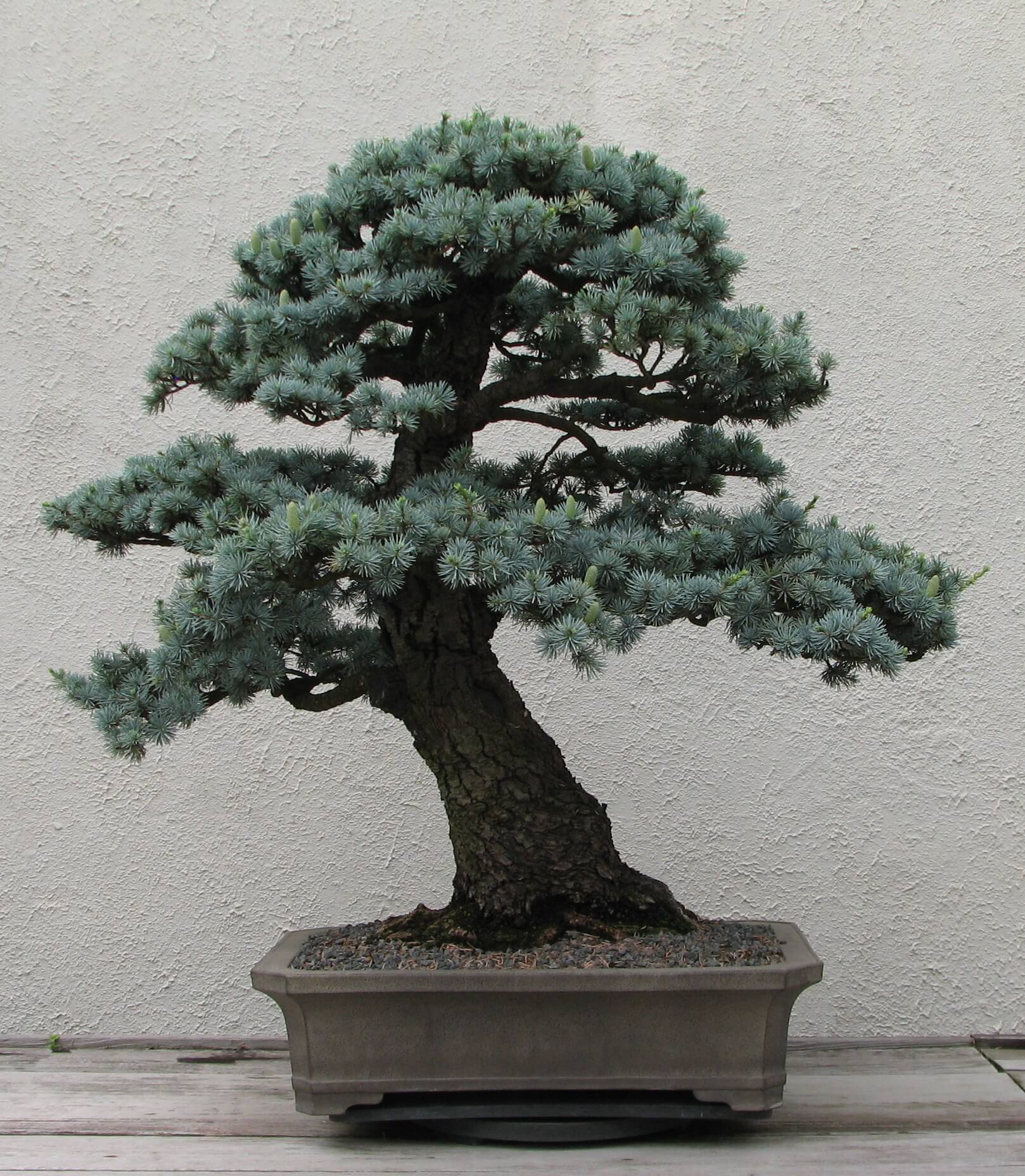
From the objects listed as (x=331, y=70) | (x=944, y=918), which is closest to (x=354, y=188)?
(x=331, y=70)

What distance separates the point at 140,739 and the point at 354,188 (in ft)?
2.06

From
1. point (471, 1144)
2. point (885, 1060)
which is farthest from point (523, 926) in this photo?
point (885, 1060)

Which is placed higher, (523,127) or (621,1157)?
(523,127)

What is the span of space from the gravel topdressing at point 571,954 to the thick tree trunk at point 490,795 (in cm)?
4

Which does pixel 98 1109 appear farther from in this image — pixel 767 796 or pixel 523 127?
pixel 523 127

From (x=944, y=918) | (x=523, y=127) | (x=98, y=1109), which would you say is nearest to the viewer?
(x=523, y=127)

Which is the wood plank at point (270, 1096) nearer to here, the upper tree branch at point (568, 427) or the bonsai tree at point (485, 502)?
the bonsai tree at point (485, 502)

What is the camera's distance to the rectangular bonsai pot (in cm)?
126

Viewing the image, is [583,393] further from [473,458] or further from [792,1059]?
[792,1059]

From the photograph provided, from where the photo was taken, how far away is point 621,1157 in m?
1.26

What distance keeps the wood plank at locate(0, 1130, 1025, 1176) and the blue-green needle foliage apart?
1.47 ft

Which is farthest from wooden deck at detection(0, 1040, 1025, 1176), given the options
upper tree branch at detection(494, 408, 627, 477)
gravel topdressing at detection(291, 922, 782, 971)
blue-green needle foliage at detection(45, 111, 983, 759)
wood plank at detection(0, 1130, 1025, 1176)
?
upper tree branch at detection(494, 408, 627, 477)

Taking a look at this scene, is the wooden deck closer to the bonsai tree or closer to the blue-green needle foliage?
the bonsai tree

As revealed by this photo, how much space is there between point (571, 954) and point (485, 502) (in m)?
0.49
